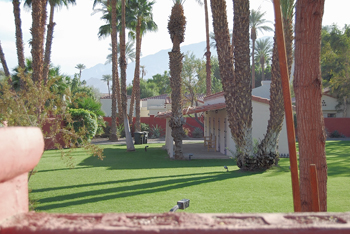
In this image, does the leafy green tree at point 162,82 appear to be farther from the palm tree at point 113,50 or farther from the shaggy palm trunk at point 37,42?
the shaggy palm trunk at point 37,42

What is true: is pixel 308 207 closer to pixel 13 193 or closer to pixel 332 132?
pixel 13 193

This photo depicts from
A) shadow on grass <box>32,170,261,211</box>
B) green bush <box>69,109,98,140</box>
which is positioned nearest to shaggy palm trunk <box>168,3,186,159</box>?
shadow on grass <box>32,170,261,211</box>

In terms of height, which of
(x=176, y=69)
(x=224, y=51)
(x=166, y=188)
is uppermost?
(x=176, y=69)

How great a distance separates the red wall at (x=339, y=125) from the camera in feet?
117

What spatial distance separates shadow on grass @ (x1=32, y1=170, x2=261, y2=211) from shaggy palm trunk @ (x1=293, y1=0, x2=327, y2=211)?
5.24 metres

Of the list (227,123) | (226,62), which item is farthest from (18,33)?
(226,62)

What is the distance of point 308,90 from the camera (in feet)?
15.8

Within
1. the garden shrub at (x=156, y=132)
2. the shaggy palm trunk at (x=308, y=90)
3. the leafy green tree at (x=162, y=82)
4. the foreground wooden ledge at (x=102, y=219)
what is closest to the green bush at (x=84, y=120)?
the garden shrub at (x=156, y=132)

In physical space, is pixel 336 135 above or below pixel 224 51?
below

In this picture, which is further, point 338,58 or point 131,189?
point 338,58

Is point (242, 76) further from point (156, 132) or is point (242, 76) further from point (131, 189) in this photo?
point (156, 132)

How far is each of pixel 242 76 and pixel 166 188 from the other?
5.19 meters

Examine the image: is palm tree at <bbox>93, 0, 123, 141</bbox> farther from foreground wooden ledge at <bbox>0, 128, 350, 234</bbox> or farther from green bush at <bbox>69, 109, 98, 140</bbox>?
foreground wooden ledge at <bbox>0, 128, 350, 234</bbox>

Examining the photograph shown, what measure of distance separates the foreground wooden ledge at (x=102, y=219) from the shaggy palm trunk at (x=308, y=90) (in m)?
2.38
